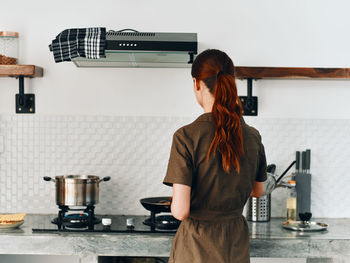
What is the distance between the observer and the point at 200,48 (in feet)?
10.2

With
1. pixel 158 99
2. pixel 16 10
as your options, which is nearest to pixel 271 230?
pixel 158 99

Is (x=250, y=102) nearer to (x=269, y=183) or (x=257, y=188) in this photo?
(x=269, y=183)

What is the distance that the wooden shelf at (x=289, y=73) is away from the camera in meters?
2.92

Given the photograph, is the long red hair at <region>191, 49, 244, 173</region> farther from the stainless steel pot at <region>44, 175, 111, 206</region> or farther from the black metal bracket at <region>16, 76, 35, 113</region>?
the black metal bracket at <region>16, 76, 35, 113</region>

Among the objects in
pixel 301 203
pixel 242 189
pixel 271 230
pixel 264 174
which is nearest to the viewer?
pixel 242 189

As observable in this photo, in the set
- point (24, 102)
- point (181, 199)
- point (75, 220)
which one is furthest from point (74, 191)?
point (181, 199)

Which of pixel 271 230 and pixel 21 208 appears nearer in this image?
pixel 271 230

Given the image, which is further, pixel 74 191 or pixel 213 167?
pixel 74 191

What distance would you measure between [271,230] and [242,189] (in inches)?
36.7

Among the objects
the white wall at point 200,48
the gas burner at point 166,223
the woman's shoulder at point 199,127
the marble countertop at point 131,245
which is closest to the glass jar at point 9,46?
the white wall at point 200,48

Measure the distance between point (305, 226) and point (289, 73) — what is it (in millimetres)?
968

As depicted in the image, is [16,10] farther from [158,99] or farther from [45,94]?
[158,99]

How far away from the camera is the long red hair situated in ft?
5.77

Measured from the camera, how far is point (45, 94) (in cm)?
312
